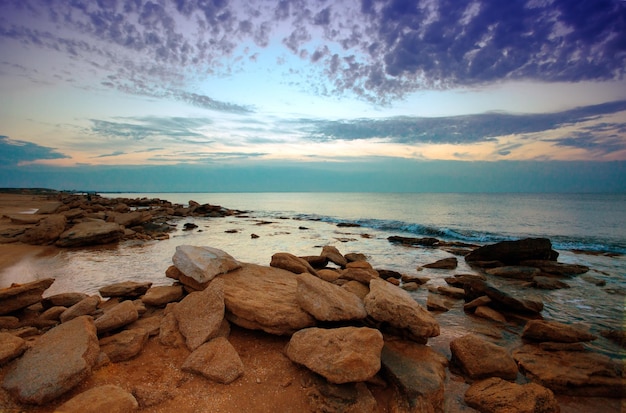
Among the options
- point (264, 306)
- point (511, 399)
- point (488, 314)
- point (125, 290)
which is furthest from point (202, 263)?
point (488, 314)

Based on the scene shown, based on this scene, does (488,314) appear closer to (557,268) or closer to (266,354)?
(266,354)

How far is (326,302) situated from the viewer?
5238 mm

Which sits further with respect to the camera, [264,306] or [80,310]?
[80,310]

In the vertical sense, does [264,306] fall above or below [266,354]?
above

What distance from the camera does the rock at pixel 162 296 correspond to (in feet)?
21.5

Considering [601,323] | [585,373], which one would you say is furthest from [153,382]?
[601,323]

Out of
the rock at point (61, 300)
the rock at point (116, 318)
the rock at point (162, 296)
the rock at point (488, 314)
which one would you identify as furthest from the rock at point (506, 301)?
the rock at point (61, 300)

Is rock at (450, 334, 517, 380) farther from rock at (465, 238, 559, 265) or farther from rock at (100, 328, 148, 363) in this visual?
rock at (465, 238, 559, 265)

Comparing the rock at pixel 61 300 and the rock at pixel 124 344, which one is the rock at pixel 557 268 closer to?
the rock at pixel 124 344

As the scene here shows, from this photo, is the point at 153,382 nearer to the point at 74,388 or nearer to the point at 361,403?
the point at 74,388

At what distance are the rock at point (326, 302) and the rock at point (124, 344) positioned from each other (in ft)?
8.47

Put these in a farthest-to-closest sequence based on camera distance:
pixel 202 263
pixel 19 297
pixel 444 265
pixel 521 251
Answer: pixel 521 251 < pixel 444 265 < pixel 202 263 < pixel 19 297

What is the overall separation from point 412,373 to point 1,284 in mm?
11040

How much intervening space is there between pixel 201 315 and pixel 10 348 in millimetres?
2371
